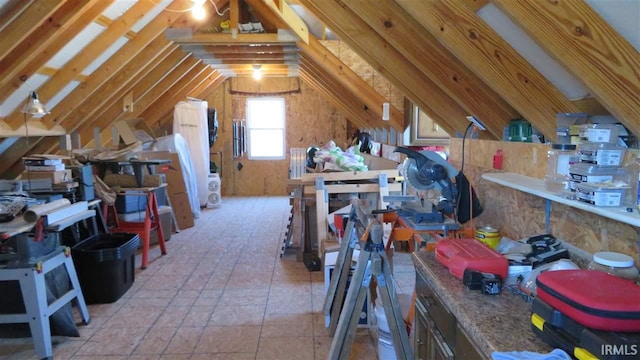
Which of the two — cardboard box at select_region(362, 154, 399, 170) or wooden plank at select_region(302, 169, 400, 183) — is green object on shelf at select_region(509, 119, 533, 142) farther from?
cardboard box at select_region(362, 154, 399, 170)

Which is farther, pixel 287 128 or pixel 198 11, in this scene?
pixel 287 128

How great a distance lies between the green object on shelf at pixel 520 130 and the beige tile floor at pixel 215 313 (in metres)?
1.51

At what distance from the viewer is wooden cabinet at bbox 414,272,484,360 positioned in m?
1.30

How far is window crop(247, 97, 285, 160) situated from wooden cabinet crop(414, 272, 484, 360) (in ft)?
24.2

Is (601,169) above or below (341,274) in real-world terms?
above

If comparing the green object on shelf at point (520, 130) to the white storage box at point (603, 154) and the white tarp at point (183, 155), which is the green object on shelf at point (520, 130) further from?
the white tarp at point (183, 155)

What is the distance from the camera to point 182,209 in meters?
5.98

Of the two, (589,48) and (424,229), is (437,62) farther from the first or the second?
(589,48)

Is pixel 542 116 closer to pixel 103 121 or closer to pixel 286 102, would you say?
pixel 103 121

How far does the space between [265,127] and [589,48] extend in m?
7.99

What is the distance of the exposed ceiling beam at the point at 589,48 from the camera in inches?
47.4

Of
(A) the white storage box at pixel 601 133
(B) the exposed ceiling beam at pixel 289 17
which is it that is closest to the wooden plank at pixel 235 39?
(B) the exposed ceiling beam at pixel 289 17

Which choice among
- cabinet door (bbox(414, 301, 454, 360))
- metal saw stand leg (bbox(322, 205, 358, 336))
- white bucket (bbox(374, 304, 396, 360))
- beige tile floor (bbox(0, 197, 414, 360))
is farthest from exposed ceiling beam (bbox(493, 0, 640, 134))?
beige tile floor (bbox(0, 197, 414, 360))

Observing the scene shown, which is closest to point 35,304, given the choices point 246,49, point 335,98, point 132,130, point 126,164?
point 126,164
